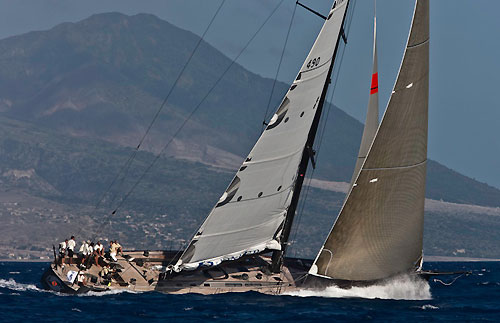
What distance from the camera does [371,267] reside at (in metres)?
38.9

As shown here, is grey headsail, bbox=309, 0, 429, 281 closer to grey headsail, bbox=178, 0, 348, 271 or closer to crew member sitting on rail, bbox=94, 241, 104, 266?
grey headsail, bbox=178, 0, 348, 271

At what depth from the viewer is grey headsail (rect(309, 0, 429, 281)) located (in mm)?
38031

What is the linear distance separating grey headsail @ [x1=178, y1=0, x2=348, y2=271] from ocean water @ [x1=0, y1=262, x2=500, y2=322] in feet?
7.34

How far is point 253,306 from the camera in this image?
121 ft

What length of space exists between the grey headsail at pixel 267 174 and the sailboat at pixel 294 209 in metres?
0.04

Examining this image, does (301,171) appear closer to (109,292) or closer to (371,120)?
(371,120)

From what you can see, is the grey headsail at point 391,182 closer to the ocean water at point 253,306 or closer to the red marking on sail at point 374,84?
the ocean water at point 253,306

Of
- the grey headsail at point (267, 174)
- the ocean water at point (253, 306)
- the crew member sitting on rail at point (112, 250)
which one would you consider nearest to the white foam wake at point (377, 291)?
the ocean water at point (253, 306)

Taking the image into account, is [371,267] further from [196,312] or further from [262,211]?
[196,312]

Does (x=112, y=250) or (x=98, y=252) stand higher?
(x=112, y=250)

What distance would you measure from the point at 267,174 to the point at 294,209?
7.34 ft

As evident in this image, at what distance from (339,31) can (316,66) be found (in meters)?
1.79

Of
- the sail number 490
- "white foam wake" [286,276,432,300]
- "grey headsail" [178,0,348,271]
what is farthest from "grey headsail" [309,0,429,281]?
the sail number 490

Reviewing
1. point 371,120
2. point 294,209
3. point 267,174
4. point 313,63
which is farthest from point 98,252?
point 371,120
